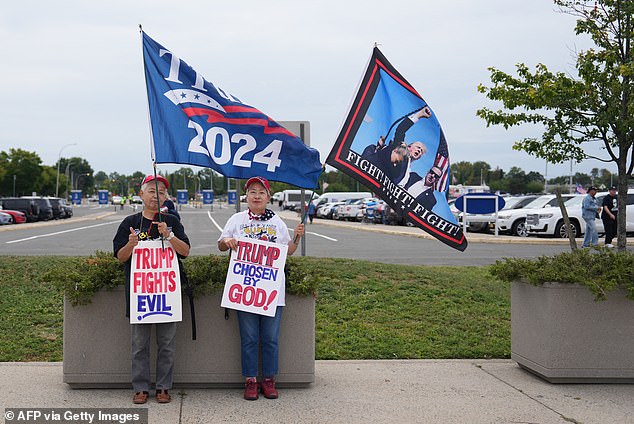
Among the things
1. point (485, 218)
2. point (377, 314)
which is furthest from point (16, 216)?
point (377, 314)

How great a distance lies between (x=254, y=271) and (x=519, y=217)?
24.0 m

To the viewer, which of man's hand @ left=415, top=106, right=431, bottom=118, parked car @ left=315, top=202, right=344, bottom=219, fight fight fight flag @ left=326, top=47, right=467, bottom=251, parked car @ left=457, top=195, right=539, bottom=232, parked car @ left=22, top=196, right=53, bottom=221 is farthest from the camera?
parked car @ left=315, top=202, right=344, bottom=219

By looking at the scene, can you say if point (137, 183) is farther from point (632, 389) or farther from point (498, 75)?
point (498, 75)

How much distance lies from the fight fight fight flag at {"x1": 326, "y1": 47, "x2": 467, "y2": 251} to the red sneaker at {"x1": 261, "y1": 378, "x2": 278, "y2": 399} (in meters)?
1.84

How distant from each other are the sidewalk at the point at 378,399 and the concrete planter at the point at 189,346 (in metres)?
0.11

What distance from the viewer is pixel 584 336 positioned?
6.45 metres

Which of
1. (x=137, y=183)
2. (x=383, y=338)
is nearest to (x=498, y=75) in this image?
(x=383, y=338)

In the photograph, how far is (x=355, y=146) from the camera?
6.49 metres

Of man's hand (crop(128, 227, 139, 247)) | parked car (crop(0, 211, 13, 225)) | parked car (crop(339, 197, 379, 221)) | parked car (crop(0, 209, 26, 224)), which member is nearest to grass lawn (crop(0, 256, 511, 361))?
man's hand (crop(128, 227, 139, 247))

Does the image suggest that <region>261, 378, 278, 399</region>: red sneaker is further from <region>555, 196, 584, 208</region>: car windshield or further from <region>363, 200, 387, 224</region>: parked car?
<region>363, 200, 387, 224</region>: parked car

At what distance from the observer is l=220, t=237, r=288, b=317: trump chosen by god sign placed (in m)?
6.05

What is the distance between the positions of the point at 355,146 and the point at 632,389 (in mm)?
3243

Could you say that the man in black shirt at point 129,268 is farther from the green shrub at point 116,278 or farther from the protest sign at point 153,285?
the green shrub at point 116,278
